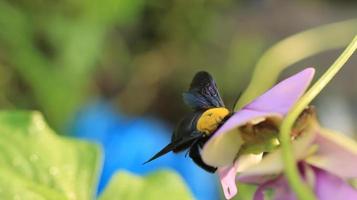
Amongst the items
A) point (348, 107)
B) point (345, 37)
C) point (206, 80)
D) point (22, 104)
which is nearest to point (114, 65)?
point (22, 104)

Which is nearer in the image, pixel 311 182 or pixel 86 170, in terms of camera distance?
pixel 311 182

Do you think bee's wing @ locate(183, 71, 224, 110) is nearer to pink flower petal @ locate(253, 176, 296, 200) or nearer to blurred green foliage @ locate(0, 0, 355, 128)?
pink flower petal @ locate(253, 176, 296, 200)

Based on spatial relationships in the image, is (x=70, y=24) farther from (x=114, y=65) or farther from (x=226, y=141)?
(x=226, y=141)

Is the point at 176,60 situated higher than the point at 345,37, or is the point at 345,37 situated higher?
the point at 345,37

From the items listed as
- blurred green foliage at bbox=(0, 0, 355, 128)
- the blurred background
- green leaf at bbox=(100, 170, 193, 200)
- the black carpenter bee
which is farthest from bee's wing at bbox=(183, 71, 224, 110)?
blurred green foliage at bbox=(0, 0, 355, 128)

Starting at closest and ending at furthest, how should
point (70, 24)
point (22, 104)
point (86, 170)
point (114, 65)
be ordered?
point (86, 170)
point (70, 24)
point (22, 104)
point (114, 65)

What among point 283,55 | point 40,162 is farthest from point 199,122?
point 283,55
